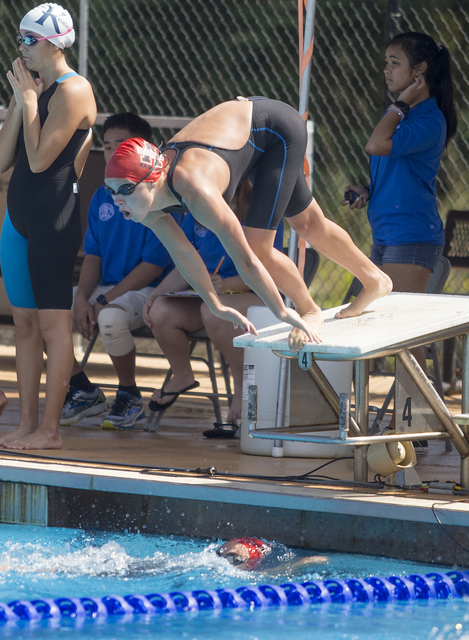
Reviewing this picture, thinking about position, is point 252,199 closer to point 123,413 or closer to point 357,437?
point 357,437

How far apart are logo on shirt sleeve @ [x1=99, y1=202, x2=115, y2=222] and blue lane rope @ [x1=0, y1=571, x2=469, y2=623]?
121 inches

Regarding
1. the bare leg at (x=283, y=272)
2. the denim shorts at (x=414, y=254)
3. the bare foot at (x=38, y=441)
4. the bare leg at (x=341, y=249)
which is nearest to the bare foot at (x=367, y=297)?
the bare leg at (x=341, y=249)

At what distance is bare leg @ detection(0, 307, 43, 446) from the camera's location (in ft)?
14.3

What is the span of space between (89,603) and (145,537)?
78cm

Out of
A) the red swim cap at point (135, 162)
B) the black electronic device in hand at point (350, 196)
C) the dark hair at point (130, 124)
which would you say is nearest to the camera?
the red swim cap at point (135, 162)

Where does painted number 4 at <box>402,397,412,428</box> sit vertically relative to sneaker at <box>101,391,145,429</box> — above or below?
above

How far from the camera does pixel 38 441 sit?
4.25 m

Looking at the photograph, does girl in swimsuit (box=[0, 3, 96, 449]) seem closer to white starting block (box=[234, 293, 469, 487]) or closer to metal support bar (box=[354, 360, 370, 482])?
white starting block (box=[234, 293, 469, 487])

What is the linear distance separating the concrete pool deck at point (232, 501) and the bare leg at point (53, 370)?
0.41ft

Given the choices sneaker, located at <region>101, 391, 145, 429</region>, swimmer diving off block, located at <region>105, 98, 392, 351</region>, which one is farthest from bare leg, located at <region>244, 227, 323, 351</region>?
sneaker, located at <region>101, 391, 145, 429</region>

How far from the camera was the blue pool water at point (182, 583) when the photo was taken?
110 inches

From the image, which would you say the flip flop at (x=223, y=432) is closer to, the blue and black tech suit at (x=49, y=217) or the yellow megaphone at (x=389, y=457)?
the blue and black tech suit at (x=49, y=217)

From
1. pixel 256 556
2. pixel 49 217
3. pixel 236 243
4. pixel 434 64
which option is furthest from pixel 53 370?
pixel 434 64

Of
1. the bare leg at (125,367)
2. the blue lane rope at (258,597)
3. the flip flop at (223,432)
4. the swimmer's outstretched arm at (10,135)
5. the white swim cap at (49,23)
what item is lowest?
the blue lane rope at (258,597)
